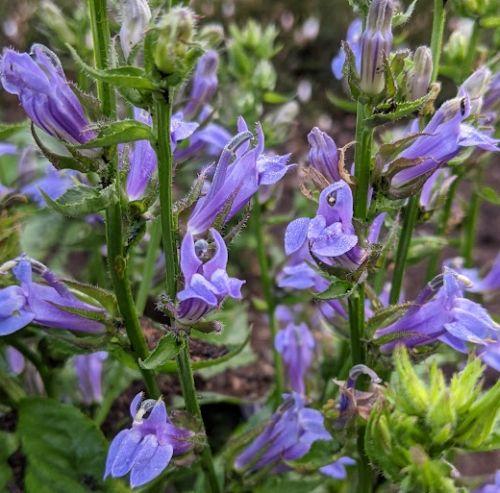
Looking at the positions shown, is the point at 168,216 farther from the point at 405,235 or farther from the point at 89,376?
the point at 89,376

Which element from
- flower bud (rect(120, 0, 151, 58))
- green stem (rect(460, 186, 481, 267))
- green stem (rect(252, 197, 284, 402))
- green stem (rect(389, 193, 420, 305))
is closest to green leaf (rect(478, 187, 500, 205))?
green stem (rect(460, 186, 481, 267))

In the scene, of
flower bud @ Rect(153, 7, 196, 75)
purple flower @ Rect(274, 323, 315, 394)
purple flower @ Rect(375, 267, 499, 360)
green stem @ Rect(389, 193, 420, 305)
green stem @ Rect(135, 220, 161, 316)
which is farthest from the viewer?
purple flower @ Rect(274, 323, 315, 394)

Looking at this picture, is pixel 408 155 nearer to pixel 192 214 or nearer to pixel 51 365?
pixel 192 214

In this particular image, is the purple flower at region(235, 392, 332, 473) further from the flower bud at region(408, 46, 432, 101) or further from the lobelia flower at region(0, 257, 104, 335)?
the flower bud at region(408, 46, 432, 101)

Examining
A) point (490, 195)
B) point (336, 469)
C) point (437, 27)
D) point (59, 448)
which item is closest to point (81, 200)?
point (59, 448)

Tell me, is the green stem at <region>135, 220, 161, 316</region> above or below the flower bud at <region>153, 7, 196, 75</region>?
below

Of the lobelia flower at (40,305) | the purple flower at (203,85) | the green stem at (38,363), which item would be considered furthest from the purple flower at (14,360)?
the purple flower at (203,85)
